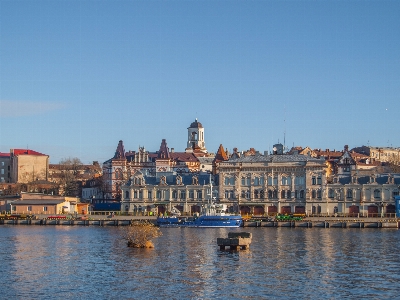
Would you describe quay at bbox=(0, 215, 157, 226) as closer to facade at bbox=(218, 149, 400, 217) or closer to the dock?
facade at bbox=(218, 149, 400, 217)

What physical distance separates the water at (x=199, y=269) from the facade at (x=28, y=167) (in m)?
106

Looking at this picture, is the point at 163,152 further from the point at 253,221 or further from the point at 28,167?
the point at 253,221

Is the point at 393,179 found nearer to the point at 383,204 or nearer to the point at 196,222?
the point at 383,204

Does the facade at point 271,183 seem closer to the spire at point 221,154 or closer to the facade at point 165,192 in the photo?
the facade at point 165,192

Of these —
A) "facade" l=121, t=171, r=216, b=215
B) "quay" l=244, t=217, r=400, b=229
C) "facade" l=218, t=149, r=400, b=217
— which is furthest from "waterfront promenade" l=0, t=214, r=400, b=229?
"facade" l=121, t=171, r=216, b=215

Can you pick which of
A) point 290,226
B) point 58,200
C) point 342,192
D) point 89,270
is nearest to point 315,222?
point 290,226

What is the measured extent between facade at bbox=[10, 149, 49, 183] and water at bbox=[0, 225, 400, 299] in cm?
10630

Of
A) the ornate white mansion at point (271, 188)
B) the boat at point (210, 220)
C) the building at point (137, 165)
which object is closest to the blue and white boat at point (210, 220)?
the boat at point (210, 220)

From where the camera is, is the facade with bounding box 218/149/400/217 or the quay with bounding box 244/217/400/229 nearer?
the quay with bounding box 244/217/400/229

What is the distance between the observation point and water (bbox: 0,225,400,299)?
4962cm

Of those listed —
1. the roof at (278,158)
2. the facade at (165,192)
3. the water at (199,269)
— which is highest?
the roof at (278,158)

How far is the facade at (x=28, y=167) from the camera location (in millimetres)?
195875

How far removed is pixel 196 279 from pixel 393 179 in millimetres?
84467

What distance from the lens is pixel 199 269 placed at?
196 ft
